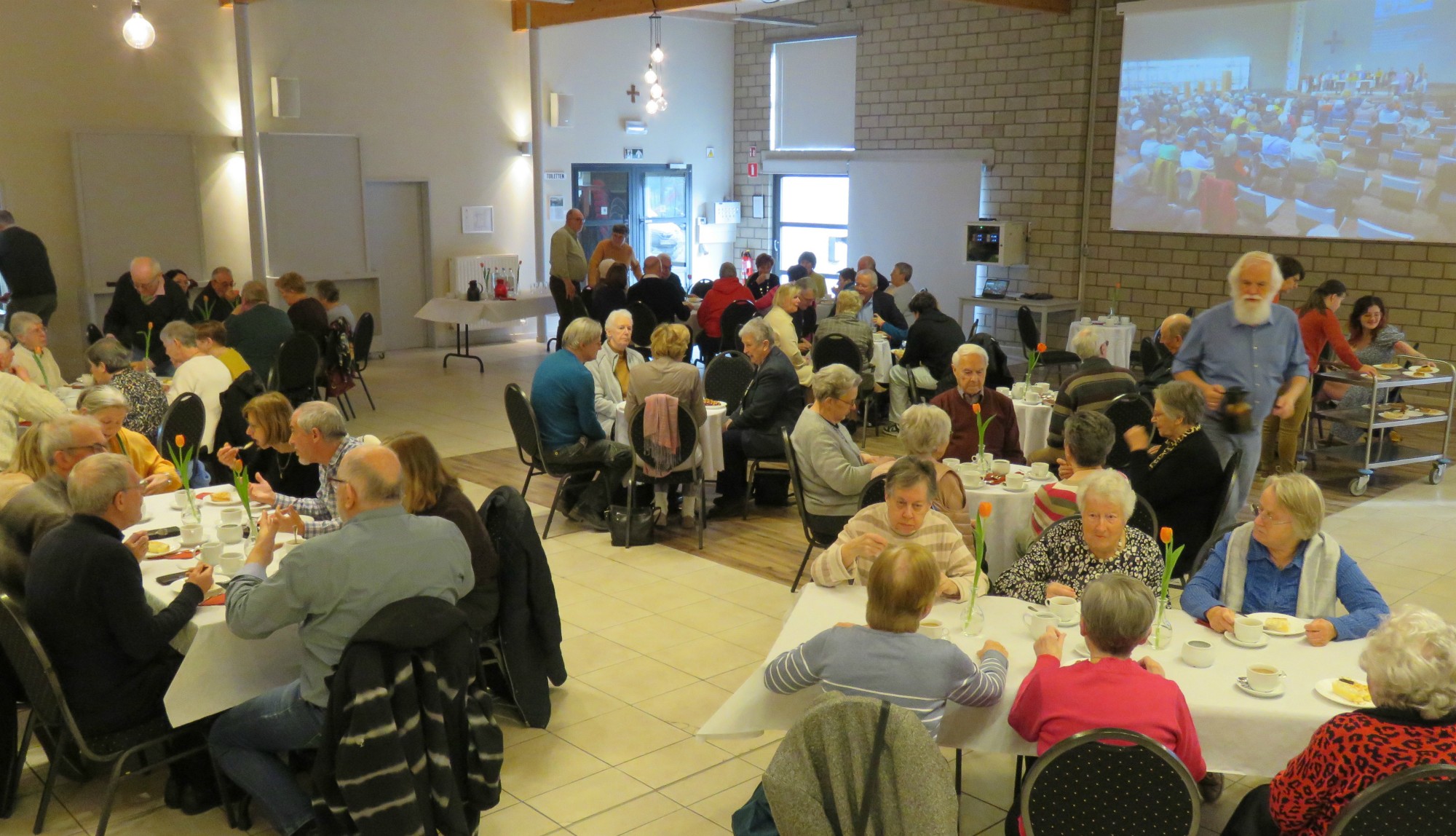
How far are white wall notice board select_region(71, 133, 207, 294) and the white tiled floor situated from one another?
5731 mm

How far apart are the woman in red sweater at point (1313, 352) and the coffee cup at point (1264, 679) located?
4920mm

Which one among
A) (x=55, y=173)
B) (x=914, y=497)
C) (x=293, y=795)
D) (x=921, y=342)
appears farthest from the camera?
(x=55, y=173)

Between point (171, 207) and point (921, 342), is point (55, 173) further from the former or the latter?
point (921, 342)

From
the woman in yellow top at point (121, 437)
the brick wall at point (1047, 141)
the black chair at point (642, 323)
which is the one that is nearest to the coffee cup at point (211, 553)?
the woman in yellow top at point (121, 437)

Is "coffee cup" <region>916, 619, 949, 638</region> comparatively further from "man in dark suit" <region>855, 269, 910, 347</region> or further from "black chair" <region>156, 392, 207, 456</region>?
"man in dark suit" <region>855, 269, 910, 347</region>

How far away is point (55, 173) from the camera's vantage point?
1039 centimetres

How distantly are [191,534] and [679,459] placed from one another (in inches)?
106

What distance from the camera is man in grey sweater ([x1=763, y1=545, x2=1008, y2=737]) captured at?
2.61 m

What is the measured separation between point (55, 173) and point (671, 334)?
290 inches

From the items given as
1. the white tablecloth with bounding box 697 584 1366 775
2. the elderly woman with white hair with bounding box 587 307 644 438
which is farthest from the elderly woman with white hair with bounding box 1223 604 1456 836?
the elderly woman with white hair with bounding box 587 307 644 438

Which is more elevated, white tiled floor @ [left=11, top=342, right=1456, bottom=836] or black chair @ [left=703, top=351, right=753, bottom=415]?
black chair @ [left=703, top=351, right=753, bottom=415]

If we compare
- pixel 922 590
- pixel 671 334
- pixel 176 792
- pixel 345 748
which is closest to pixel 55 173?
pixel 671 334

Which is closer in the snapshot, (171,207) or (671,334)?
(671,334)

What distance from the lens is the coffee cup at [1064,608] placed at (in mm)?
3170
